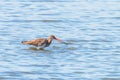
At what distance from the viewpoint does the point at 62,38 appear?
18.1 m

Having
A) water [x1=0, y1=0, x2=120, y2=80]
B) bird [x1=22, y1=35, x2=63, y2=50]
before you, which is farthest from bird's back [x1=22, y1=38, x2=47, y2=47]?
water [x1=0, y1=0, x2=120, y2=80]

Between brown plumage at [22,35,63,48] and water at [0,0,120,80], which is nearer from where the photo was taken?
water at [0,0,120,80]

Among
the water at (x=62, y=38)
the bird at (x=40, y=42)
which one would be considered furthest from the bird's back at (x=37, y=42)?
the water at (x=62, y=38)

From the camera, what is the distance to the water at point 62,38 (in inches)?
575

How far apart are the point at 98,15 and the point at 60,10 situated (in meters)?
1.61

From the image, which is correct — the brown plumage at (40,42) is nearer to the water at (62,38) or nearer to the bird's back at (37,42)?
the bird's back at (37,42)

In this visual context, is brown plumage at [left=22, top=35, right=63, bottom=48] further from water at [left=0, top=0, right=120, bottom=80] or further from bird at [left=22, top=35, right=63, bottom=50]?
water at [left=0, top=0, right=120, bottom=80]

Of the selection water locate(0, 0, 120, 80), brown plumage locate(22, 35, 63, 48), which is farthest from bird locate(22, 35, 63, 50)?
water locate(0, 0, 120, 80)

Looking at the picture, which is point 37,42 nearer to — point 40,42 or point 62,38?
point 40,42

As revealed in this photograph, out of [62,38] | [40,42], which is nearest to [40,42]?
[40,42]

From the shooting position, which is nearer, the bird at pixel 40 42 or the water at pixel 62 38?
the water at pixel 62 38

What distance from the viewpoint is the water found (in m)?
14.6

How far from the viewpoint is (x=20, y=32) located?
61.8 feet

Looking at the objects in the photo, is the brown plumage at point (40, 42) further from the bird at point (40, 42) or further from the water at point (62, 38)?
the water at point (62, 38)
